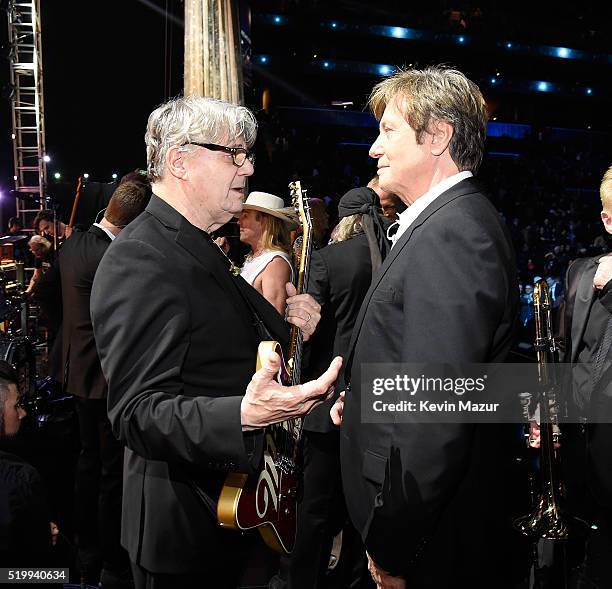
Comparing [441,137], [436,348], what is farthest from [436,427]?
[441,137]

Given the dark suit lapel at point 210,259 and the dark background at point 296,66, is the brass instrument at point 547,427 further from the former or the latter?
the dark background at point 296,66

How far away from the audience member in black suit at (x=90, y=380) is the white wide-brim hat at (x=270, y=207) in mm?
735

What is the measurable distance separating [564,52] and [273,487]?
34947 millimetres

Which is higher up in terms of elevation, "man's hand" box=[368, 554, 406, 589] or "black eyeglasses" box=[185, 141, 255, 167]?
"black eyeglasses" box=[185, 141, 255, 167]

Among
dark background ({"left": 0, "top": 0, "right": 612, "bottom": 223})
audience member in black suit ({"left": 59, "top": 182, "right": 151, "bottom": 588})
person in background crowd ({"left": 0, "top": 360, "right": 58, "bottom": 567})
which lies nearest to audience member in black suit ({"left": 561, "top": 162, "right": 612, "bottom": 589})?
person in background crowd ({"left": 0, "top": 360, "right": 58, "bottom": 567})

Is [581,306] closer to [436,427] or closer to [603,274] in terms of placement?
[603,274]

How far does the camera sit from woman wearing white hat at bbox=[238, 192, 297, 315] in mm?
3326

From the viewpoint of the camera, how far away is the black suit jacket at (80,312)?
12.9ft

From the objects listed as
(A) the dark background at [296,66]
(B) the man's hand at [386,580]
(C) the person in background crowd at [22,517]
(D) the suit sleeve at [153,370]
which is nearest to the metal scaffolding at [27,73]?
(A) the dark background at [296,66]

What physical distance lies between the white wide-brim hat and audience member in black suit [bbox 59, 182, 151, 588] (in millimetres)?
735

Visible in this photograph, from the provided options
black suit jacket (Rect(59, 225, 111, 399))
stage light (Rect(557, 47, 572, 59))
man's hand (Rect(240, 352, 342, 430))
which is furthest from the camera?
stage light (Rect(557, 47, 572, 59))

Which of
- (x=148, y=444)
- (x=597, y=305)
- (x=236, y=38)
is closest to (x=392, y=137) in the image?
(x=148, y=444)

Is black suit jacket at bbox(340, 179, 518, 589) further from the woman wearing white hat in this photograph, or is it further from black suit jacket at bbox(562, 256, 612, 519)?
the woman wearing white hat

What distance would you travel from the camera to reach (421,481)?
1456 millimetres
